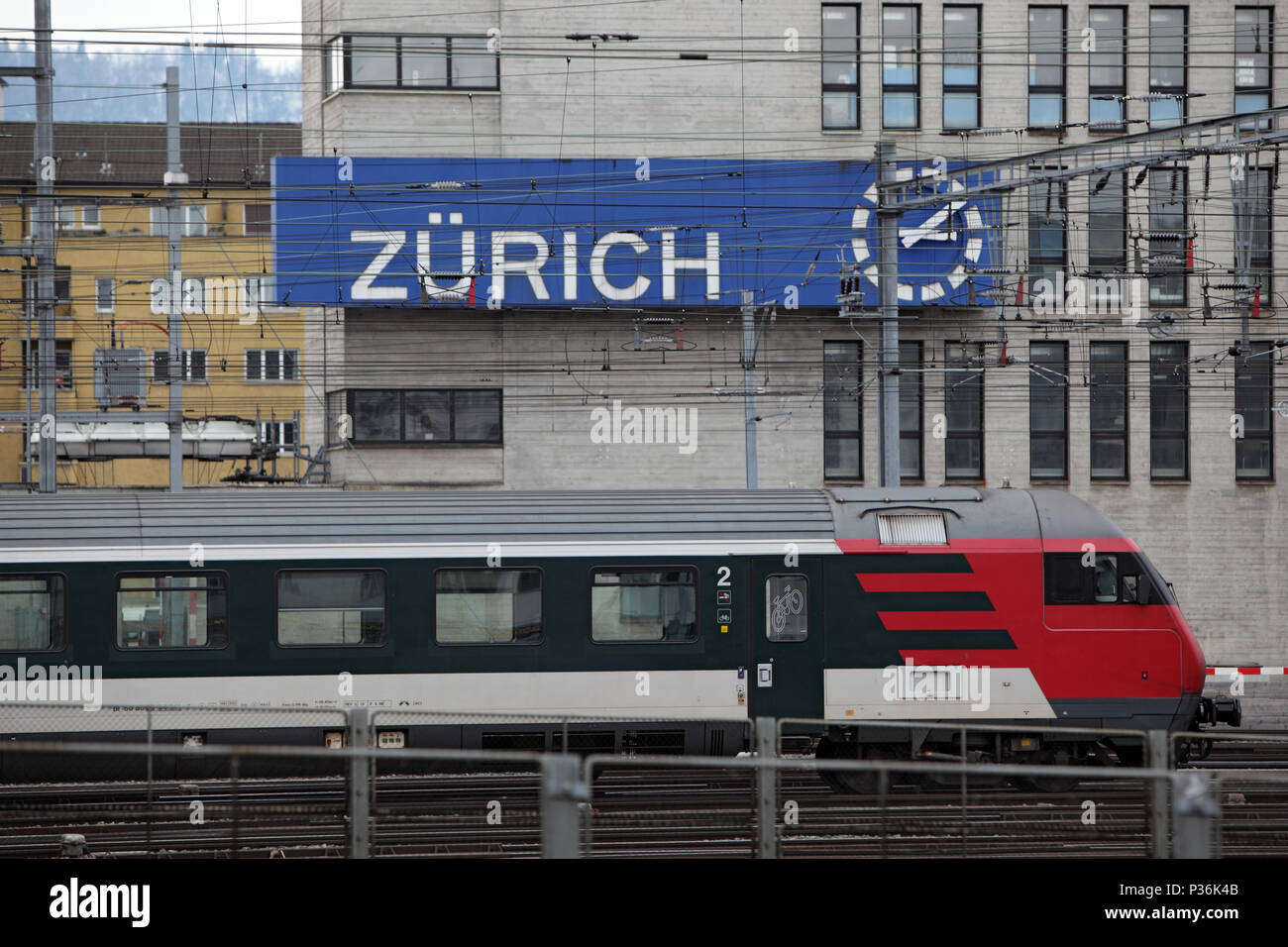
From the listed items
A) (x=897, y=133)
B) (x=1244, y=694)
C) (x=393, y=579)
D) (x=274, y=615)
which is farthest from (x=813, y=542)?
(x=897, y=133)

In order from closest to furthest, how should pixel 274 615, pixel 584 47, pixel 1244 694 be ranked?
pixel 274 615, pixel 1244 694, pixel 584 47

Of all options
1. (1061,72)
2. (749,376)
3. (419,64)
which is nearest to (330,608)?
(749,376)

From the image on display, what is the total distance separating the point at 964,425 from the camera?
29.7 m

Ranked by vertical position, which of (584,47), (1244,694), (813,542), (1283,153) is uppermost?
(584,47)

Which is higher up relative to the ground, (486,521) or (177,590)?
(486,521)

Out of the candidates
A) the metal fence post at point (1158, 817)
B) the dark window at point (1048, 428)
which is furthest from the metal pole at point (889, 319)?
the dark window at point (1048, 428)

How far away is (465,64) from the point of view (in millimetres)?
29078

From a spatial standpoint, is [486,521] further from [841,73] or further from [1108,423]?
[1108,423]

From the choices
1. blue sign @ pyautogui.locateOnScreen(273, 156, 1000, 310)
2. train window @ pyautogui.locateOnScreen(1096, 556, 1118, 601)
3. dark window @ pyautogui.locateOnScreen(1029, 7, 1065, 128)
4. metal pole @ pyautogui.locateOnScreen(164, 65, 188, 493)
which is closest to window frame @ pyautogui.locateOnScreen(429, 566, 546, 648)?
train window @ pyautogui.locateOnScreen(1096, 556, 1118, 601)

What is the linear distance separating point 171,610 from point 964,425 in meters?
18.8

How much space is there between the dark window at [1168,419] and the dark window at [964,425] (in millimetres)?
3690
